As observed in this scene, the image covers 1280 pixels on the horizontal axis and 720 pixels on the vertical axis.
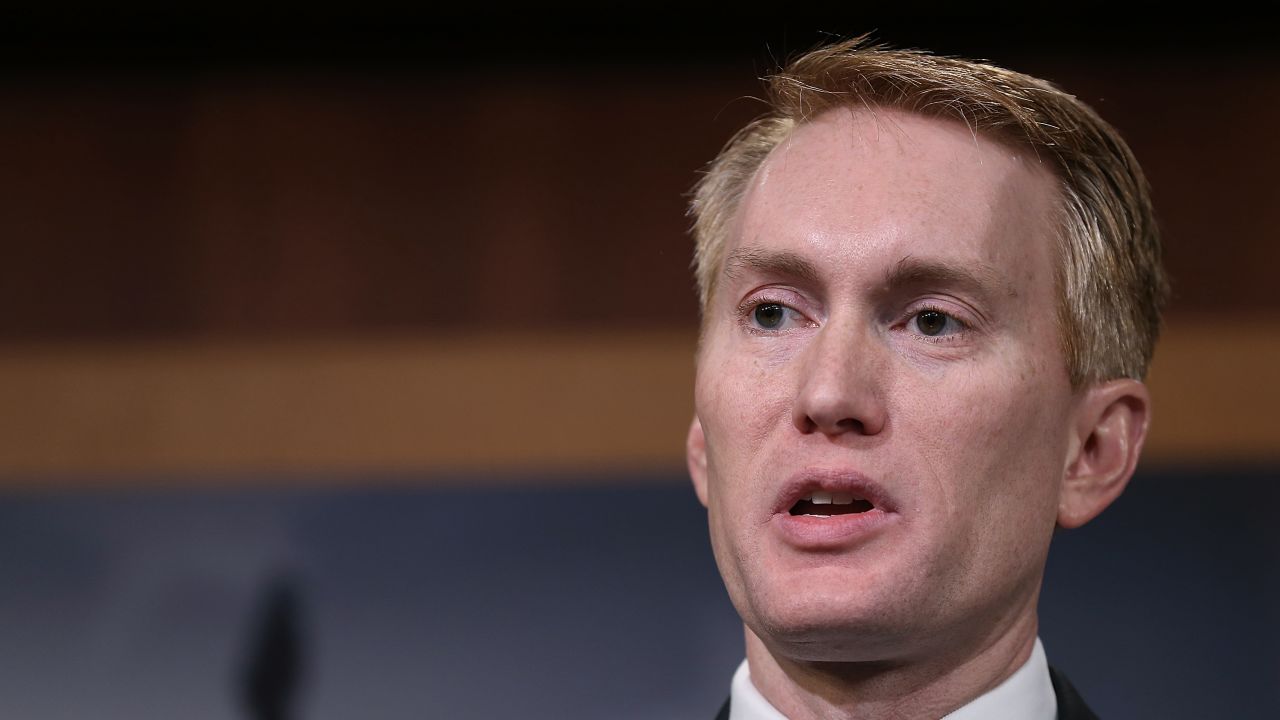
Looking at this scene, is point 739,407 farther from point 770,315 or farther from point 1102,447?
point 1102,447

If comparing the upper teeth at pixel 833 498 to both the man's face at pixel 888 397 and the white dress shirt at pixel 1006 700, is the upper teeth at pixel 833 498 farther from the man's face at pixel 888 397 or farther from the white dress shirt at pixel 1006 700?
the white dress shirt at pixel 1006 700

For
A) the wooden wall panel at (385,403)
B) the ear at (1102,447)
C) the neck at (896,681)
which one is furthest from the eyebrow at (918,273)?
the wooden wall panel at (385,403)

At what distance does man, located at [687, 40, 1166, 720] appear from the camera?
39.8 inches

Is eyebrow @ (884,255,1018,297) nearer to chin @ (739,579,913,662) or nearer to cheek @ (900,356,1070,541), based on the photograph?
cheek @ (900,356,1070,541)

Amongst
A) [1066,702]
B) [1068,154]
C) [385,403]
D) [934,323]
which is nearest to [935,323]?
[934,323]

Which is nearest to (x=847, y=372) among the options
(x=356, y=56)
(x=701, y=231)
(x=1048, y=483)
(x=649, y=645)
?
(x=1048, y=483)

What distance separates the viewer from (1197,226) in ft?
6.19

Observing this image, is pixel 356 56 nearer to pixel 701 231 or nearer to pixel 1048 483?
pixel 701 231

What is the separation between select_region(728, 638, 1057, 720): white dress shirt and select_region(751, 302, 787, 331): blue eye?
29 centimetres

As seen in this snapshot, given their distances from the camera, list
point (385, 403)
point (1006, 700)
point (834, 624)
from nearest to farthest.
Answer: point (834, 624) < point (1006, 700) < point (385, 403)

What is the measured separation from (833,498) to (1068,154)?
1.21 feet

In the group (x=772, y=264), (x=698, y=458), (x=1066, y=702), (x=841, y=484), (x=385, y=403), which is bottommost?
(x=385, y=403)

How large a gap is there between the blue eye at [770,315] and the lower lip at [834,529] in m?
0.17

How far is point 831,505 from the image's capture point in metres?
1.04
